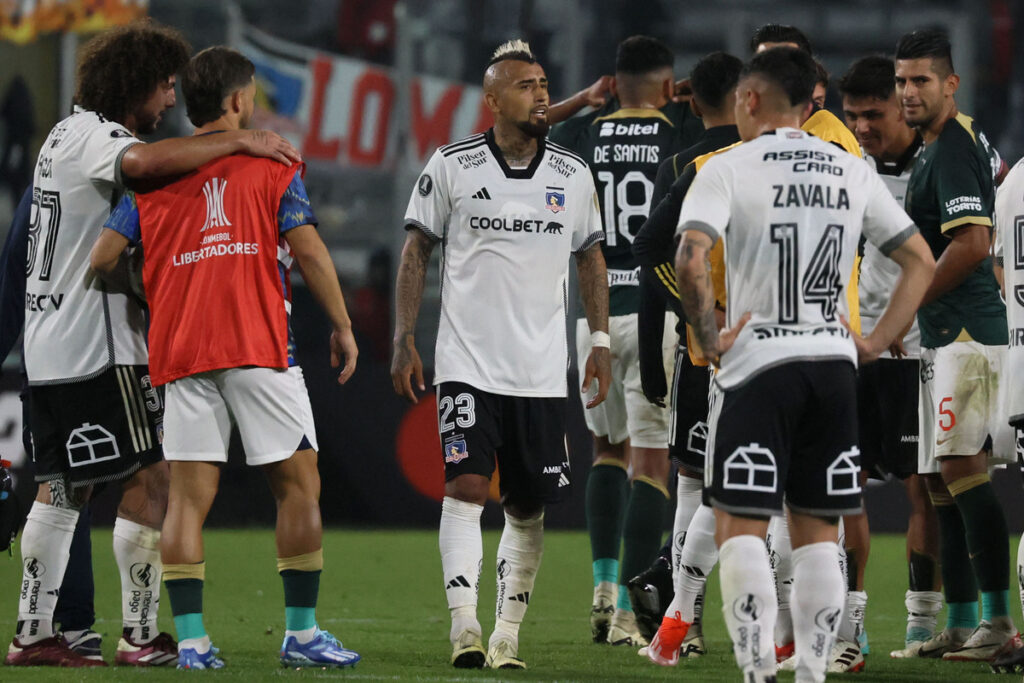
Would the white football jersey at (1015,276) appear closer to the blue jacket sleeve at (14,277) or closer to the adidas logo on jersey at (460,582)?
the adidas logo on jersey at (460,582)

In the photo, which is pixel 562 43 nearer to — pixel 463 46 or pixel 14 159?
pixel 463 46

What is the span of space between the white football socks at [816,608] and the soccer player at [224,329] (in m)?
1.71

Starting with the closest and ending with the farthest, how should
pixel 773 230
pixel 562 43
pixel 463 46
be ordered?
pixel 773 230 < pixel 562 43 < pixel 463 46

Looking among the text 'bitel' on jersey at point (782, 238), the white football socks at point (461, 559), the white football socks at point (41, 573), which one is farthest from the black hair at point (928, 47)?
the white football socks at point (41, 573)

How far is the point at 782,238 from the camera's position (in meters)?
4.52

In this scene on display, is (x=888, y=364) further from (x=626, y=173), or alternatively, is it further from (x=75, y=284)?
(x=75, y=284)

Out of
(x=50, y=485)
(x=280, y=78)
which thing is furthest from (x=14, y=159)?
(x=50, y=485)

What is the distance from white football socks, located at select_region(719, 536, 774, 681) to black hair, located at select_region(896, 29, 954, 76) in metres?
2.58

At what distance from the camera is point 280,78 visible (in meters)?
18.2

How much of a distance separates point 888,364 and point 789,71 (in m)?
2.28

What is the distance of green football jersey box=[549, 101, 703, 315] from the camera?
716cm

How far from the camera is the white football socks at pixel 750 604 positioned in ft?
14.4

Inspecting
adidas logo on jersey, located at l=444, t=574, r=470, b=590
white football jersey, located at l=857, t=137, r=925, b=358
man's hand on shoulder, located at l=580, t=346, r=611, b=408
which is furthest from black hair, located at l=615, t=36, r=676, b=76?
adidas logo on jersey, located at l=444, t=574, r=470, b=590

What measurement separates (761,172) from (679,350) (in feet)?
5.71
